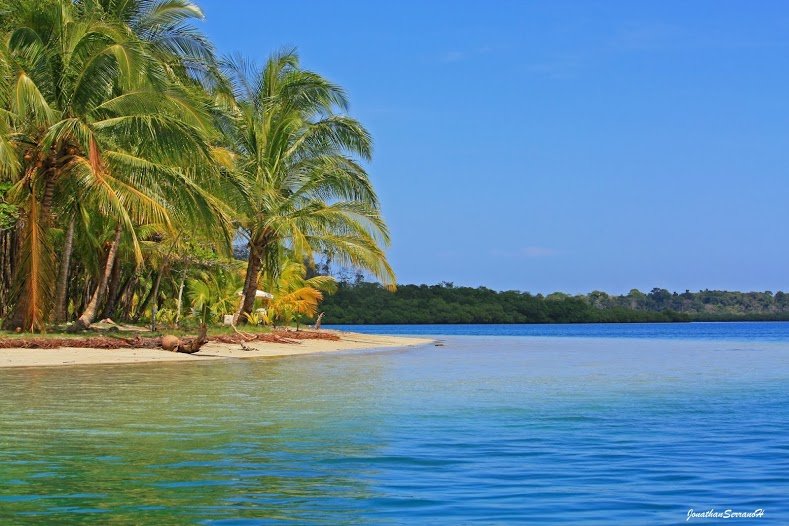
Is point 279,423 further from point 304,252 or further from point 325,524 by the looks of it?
point 304,252

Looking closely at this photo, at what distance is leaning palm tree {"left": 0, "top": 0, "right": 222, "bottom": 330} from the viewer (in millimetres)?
18703

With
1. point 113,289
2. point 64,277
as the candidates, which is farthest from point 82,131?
point 113,289

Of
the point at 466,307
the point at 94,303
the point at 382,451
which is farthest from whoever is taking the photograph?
the point at 466,307

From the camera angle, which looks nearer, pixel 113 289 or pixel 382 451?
pixel 382 451

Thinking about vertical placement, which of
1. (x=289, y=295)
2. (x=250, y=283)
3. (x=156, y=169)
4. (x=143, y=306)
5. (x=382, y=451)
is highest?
(x=156, y=169)

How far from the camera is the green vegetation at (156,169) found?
62.6 ft

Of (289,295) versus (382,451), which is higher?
(289,295)

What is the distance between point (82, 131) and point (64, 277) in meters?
4.64

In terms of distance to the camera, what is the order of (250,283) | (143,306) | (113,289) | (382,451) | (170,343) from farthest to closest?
1. (143,306)
2. (250,283)
3. (113,289)
4. (170,343)
5. (382,451)

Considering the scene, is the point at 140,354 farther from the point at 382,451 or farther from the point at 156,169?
the point at 382,451

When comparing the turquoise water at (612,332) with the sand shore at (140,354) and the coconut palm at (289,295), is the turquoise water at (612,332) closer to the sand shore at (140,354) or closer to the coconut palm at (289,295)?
the coconut palm at (289,295)

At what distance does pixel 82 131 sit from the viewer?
18625 millimetres

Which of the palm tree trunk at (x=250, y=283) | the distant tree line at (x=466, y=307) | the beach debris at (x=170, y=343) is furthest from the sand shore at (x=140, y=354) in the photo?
the distant tree line at (x=466, y=307)

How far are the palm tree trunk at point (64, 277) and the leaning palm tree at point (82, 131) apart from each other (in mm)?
852
